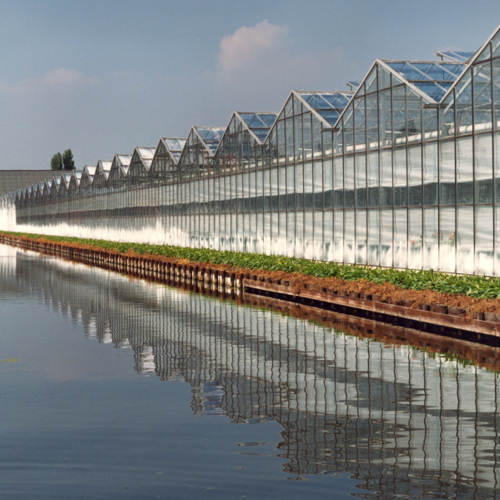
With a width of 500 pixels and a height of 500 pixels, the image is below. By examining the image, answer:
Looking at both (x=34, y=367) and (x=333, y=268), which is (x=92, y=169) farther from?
(x=34, y=367)

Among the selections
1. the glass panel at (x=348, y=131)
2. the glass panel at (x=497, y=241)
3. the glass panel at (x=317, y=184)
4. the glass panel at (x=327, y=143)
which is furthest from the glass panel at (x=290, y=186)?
the glass panel at (x=497, y=241)

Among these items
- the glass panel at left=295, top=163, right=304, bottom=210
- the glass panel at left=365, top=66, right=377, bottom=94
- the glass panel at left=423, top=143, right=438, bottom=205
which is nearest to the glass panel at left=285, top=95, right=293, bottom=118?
the glass panel at left=295, top=163, right=304, bottom=210

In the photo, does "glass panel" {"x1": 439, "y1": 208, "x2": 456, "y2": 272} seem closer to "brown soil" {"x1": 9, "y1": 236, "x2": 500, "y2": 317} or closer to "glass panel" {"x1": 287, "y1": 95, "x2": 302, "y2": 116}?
"brown soil" {"x1": 9, "y1": 236, "x2": 500, "y2": 317}

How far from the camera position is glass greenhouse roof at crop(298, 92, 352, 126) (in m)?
39.8

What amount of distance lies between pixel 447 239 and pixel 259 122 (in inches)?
862

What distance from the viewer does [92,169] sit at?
307 ft

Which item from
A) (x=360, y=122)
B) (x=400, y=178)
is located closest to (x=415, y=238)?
(x=400, y=178)

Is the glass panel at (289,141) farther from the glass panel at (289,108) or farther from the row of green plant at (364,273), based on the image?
the row of green plant at (364,273)

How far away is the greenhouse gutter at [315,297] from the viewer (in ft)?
68.4

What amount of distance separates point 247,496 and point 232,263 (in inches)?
1328

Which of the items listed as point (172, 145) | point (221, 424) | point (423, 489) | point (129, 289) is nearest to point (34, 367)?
point (221, 424)

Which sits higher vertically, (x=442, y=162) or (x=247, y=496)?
(x=442, y=162)

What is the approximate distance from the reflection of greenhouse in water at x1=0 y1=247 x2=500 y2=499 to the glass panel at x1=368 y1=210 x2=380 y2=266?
907 centimetres

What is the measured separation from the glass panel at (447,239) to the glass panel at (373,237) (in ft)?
14.6
